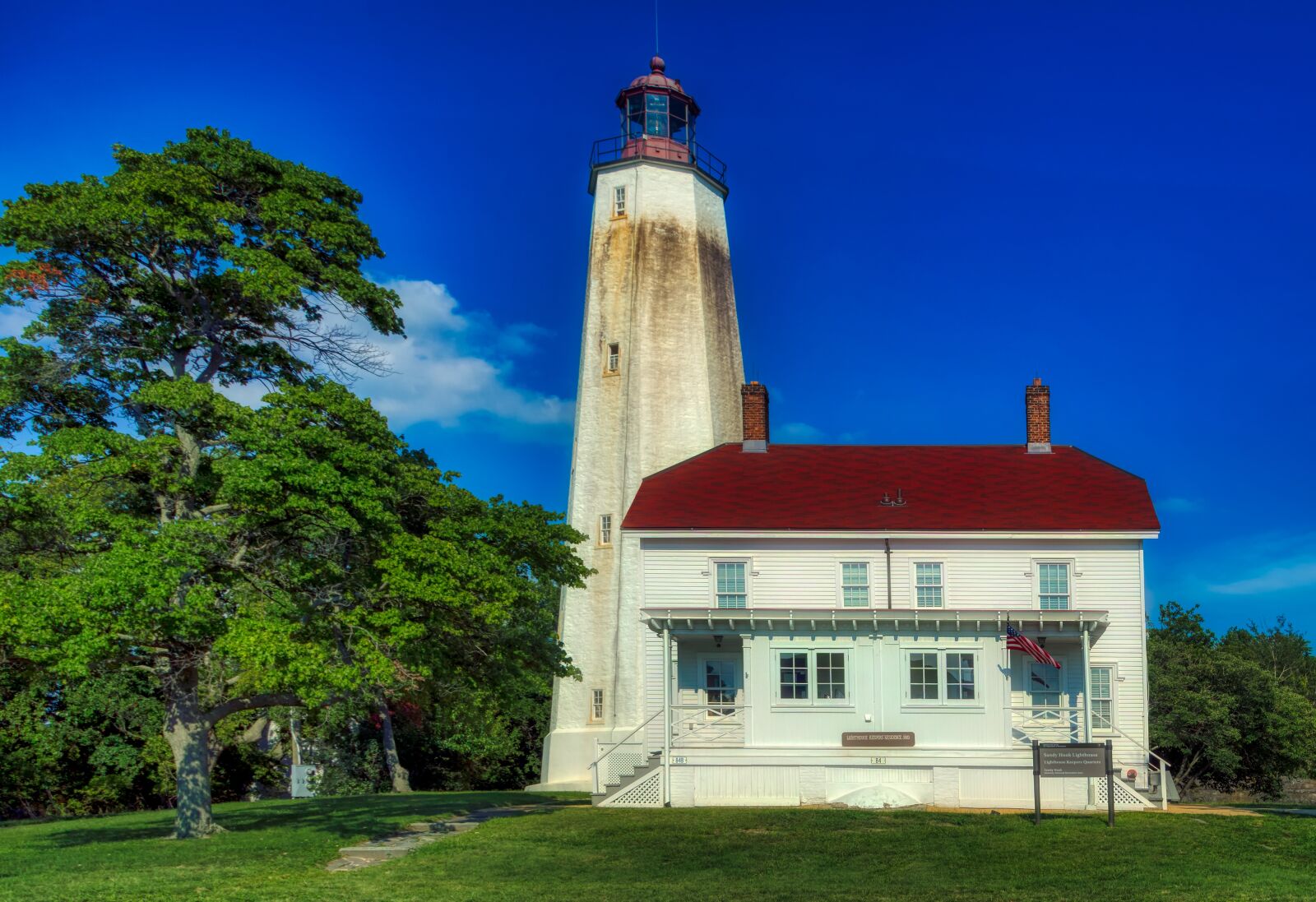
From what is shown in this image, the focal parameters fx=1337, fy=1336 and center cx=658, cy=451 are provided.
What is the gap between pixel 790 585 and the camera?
102 ft

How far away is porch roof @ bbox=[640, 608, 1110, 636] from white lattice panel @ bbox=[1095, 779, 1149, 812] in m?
3.21

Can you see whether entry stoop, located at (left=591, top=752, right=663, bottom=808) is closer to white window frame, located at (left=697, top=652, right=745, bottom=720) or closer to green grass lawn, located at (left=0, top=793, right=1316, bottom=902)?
green grass lawn, located at (left=0, top=793, right=1316, bottom=902)

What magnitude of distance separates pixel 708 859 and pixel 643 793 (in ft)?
27.1

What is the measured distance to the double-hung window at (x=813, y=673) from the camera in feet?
90.7

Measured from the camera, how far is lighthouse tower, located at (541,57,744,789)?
36.8 metres

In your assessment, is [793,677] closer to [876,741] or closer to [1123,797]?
[876,741]

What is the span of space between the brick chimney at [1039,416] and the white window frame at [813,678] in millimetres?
10567

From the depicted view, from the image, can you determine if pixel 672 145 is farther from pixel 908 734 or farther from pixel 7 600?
pixel 7 600

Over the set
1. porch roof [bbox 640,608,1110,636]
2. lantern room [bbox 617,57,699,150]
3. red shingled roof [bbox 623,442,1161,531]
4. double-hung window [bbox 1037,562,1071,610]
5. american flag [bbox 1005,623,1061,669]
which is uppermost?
lantern room [bbox 617,57,699,150]

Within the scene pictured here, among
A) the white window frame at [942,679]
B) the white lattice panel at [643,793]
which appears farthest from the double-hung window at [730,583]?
the white lattice panel at [643,793]

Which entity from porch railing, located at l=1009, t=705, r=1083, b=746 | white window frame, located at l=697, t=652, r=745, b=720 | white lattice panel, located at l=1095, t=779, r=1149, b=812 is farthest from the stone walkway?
white lattice panel, located at l=1095, t=779, r=1149, b=812

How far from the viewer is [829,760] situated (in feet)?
88.7

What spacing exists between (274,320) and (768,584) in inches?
527

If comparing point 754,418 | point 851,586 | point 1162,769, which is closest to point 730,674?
point 851,586
